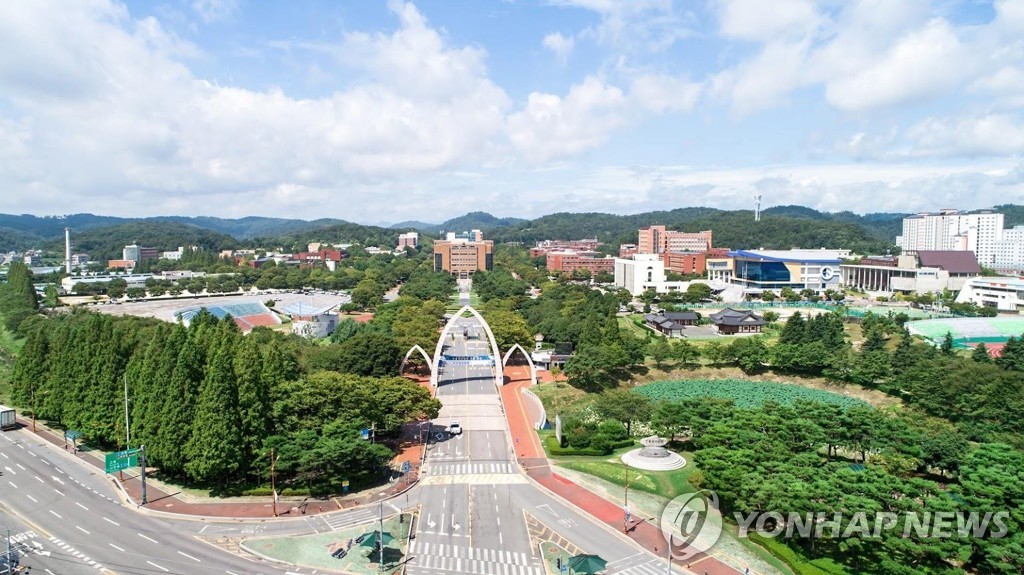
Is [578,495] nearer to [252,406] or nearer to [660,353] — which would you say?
[252,406]

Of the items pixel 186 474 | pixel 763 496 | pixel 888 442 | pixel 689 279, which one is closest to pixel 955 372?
pixel 888 442

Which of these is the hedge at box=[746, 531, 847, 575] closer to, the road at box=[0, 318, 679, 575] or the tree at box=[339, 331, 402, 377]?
the road at box=[0, 318, 679, 575]

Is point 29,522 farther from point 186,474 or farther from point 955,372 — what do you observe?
point 955,372

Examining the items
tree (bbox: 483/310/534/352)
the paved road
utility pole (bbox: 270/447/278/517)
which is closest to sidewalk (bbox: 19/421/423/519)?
utility pole (bbox: 270/447/278/517)

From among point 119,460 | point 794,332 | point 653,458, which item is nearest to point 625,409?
point 653,458
